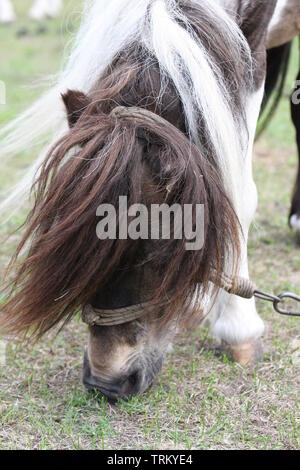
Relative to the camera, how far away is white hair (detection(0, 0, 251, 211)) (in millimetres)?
1587

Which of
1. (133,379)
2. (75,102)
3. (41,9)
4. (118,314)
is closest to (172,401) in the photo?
(133,379)

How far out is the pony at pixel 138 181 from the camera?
1.48 m

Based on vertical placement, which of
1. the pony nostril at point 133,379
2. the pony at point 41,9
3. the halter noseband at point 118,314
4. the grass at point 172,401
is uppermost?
the pony at point 41,9

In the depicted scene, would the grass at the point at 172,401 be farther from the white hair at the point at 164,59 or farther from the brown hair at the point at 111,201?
the white hair at the point at 164,59

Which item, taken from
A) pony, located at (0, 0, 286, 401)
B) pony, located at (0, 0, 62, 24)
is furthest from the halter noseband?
pony, located at (0, 0, 62, 24)

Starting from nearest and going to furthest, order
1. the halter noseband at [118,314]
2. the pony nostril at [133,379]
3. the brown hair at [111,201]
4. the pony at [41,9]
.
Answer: the brown hair at [111,201] < the halter noseband at [118,314] < the pony nostril at [133,379] < the pony at [41,9]

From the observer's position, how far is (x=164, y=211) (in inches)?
59.6

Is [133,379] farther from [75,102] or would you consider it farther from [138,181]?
[75,102]

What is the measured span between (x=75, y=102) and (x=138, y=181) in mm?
288

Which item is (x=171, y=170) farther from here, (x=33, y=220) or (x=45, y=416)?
(x=45, y=416)

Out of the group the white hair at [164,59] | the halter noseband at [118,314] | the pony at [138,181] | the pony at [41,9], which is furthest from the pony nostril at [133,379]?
the pony at [41,9]

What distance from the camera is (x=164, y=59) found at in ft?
5.23
